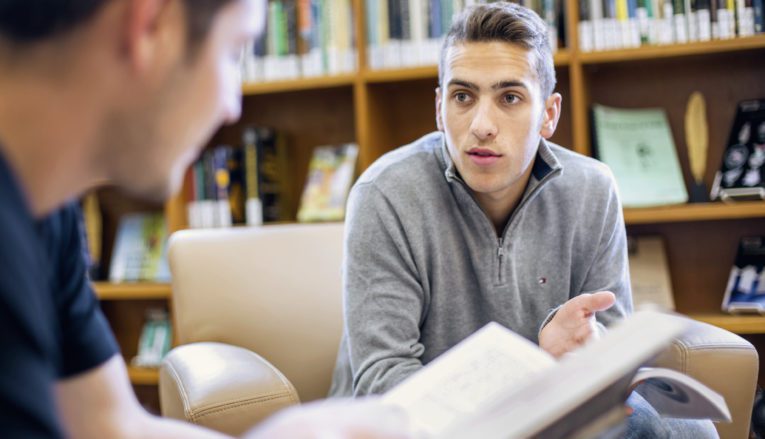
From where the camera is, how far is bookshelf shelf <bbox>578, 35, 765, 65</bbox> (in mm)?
2137

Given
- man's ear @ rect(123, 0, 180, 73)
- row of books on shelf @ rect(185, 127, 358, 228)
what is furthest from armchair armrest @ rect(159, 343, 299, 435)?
→ row of books on shelf @ rect(185, 127, 358, 228)

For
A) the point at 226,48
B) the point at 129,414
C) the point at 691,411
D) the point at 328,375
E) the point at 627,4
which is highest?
the point at 627,4

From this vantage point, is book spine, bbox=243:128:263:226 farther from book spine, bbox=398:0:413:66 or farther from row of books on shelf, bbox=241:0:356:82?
book spine, bbox=398:0:413:66

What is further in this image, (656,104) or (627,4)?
(656,104)

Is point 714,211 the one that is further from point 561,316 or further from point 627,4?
point 561,316

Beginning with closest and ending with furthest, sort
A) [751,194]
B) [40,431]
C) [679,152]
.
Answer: [40,431]
[751,194]
[679,152]

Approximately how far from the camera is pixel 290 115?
110 inches

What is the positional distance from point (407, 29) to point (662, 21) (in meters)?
0.74

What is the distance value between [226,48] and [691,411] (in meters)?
0.82

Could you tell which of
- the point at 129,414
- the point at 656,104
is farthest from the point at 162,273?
the point at 129,414

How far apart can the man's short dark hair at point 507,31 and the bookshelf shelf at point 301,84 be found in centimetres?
83

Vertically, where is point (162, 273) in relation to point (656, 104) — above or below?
below

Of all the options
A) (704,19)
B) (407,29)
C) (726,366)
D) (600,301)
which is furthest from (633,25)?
(600,301)

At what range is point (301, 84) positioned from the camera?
8.16 ft
